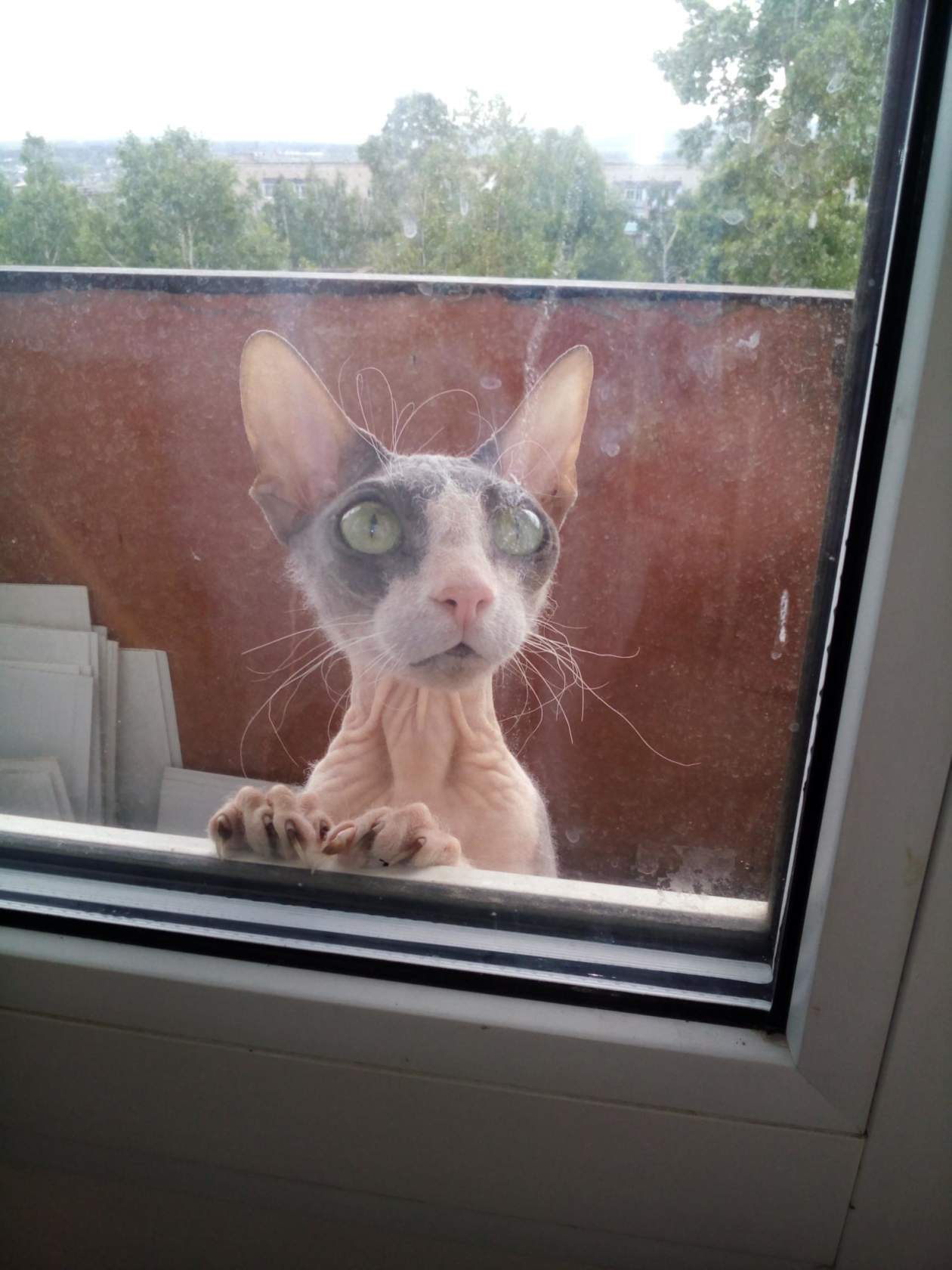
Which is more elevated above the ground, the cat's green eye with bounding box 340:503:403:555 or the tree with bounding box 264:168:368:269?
the tree with bounding box 264:168:368:269

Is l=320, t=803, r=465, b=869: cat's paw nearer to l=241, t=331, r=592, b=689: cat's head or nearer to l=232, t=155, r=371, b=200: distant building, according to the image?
l=241, t=331, r=592, b=689: cat's head

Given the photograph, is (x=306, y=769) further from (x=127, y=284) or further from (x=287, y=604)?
(x=127, y=284)

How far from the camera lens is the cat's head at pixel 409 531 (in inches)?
22.1

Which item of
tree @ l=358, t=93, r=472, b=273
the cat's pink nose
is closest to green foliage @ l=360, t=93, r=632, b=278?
tree @ l=358, t=93, r=472, b=273

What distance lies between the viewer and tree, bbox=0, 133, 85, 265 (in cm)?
48

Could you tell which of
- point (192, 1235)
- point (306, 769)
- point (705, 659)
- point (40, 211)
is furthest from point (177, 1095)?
point (40, 211)

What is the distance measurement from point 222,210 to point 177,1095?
1.61 ft

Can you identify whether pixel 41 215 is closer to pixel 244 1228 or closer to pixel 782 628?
pixel 782 628

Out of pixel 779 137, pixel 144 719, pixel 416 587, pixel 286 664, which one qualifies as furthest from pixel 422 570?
pixel 779 137

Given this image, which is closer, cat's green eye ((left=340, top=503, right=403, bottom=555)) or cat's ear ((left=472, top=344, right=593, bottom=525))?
cat's ear ((left=472, top=344, right=593, bottom=525))

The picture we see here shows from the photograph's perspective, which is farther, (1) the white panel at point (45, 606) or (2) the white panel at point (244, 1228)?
(1) the white panel at point (45, 606)

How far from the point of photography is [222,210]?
479 millimetres

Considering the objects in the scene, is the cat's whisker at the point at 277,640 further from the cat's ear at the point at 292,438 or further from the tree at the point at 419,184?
→ the tree at the point at 419,184

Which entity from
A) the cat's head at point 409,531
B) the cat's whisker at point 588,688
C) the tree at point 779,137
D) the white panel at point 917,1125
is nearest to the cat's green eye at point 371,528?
the cat's head at point 409,531
